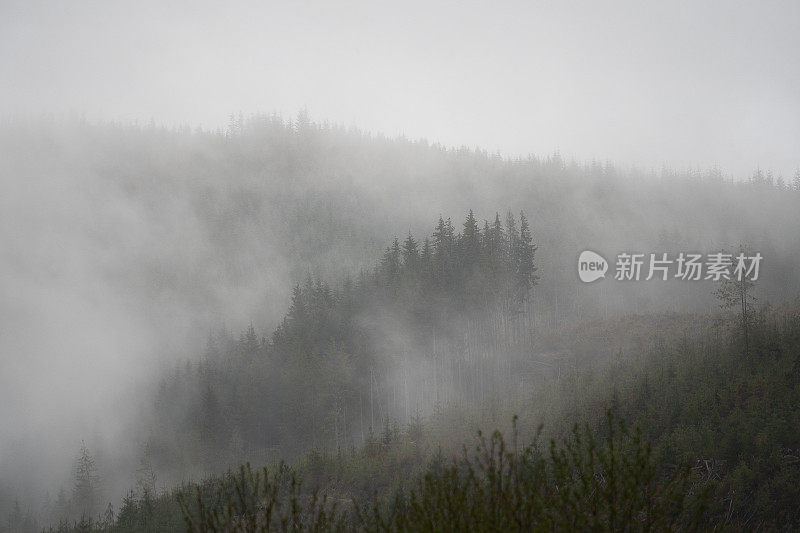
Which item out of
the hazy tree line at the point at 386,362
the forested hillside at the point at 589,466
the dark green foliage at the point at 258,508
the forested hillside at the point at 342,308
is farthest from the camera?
the forested hillside at the point at 342,308

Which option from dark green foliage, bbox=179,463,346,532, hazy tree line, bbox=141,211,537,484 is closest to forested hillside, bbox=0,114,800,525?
hazy tree line, bbox=141,211,537,484

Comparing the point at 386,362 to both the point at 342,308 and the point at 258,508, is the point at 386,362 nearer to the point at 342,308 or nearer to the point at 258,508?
the point at 342,308

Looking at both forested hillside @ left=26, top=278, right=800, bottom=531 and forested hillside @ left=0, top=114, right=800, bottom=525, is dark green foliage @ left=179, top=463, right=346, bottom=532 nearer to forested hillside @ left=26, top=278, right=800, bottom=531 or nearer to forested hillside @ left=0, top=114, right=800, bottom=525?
forested hillside @ left=26, top=278, right=800, bottom=531

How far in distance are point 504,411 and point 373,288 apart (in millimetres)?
28912

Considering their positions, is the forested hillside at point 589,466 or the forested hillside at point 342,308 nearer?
the forested hillside at point 589,466

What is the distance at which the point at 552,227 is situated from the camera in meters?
128

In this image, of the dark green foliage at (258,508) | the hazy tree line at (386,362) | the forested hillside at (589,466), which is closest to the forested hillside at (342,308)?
the hazy tree line at (386,362)

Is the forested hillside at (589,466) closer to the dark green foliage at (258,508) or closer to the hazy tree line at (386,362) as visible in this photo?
the dark green foliage at (258,508)

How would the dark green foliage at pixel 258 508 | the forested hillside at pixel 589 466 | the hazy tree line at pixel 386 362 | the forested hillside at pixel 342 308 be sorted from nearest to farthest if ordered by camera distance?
the dark green foliage at pixel 258 508 → the forested hillside at pixel 589 466 → the hazy tree line at pixel 386 362 → the forested hillside at pixel 342 308

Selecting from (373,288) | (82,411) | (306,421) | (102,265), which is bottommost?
(82,411)

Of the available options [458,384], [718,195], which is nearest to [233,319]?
[458,384]

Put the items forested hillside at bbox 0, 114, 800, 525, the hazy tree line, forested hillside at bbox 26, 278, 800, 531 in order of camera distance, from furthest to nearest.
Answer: forested hillside at bbox 0, 114, 800, 525 → the hazy tree line → forested hillside at bbox 26, 278, 800, 531

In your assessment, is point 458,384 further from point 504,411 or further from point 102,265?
point 102,265

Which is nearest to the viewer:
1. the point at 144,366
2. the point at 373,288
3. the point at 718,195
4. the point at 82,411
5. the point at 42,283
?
the point at 373,288
